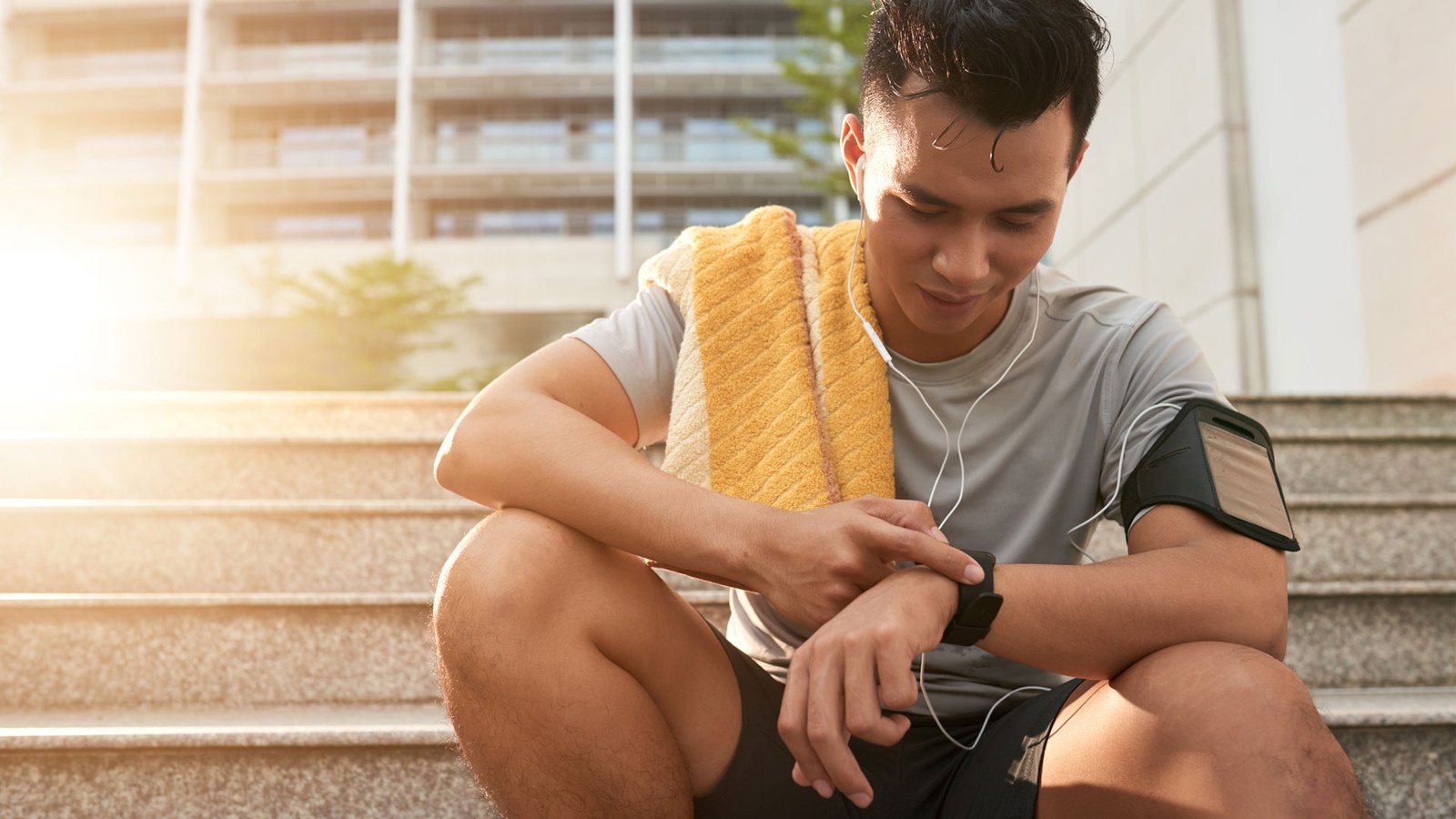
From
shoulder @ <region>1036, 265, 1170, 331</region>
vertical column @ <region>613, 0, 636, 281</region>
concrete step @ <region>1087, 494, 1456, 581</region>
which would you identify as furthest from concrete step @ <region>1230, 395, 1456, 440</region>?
vertical column @ <region>613, 0, 636, 281</region>

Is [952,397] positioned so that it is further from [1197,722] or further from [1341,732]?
[1341,732]

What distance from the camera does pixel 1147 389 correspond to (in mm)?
1054

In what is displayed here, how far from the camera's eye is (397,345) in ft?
38.2

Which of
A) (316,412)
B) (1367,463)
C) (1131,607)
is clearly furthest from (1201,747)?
(316,412)

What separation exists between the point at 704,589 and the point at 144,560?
1.00 meters

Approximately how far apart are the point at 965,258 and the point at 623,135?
57.8 ft

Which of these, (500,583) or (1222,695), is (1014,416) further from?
(500,583)

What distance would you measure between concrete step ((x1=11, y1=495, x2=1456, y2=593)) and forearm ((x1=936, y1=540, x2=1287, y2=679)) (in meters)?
1.07

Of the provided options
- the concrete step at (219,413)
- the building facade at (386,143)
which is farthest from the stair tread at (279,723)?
the building facade at (386,143)

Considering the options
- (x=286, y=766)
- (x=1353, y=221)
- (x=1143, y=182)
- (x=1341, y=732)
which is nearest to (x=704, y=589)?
(x=286, y=766)

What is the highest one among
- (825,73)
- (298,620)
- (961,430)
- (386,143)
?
(386,143)

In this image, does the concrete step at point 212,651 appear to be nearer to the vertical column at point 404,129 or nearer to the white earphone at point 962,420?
the white earphone at point 962,420

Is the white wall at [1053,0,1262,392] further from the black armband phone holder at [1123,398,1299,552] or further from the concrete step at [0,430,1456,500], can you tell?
the black armband phone holder at [1123,398,1299,552]

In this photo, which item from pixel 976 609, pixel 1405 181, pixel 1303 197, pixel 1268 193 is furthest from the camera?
pixel 1268 193
